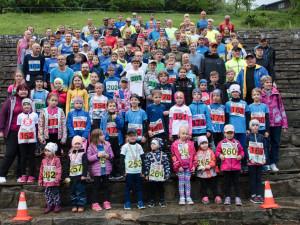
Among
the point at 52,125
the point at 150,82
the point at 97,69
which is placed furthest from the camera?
the point at 97,69

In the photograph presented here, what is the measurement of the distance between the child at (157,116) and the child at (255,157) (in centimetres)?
188

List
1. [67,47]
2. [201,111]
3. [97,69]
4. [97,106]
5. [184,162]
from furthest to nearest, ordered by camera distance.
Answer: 1. [67,47]
2. [97,69]
3. [97,106]
4. [201,111]
5. [184,162]

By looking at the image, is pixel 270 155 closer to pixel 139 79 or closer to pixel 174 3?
pixel 139 79

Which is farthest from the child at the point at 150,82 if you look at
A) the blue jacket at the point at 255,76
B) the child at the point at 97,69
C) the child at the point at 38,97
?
the child at the point at 38,97

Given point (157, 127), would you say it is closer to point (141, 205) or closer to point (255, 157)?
point (141, 205)

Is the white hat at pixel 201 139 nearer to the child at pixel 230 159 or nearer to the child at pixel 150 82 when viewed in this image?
the child at pixel 230 159

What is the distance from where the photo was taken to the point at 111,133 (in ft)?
24.7

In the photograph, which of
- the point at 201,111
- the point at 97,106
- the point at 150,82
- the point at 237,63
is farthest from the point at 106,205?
the point at 237,63

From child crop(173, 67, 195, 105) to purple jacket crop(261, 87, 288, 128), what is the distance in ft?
5.64

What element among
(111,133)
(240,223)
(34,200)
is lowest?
(240,223)

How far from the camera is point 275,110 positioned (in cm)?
792

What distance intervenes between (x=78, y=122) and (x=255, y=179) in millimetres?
3969

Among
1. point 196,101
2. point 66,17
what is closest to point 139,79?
point 196,101

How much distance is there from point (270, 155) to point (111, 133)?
3697mm
